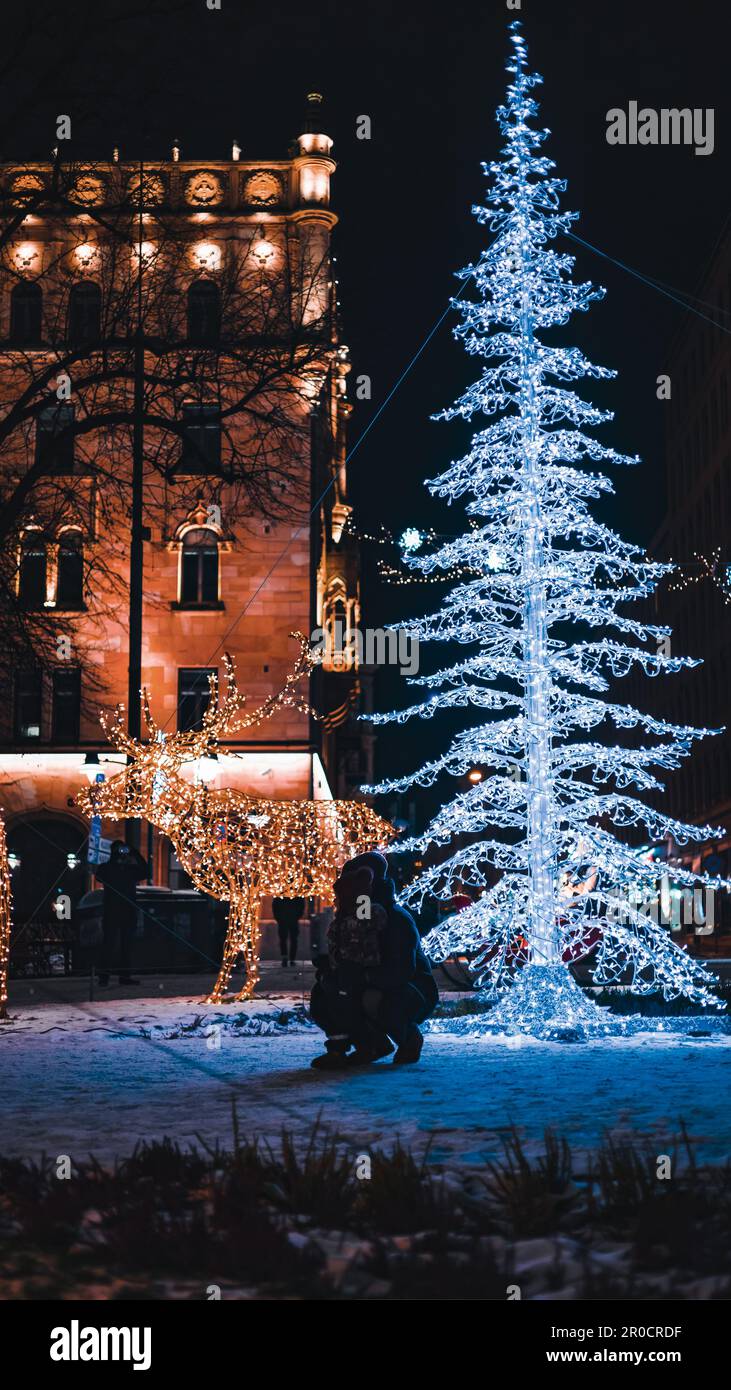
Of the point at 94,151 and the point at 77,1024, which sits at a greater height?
the point at 94,151

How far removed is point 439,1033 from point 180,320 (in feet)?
33.8

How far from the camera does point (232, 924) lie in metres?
17.6

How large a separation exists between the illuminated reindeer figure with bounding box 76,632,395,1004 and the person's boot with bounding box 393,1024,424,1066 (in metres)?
6.26

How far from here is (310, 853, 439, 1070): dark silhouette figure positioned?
11.4 meters

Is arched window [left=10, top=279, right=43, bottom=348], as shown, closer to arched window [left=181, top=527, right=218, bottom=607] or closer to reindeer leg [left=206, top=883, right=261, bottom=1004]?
arched window [left=181, top=527, right=218, bottom=607]

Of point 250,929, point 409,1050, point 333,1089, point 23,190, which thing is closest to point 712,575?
point 250,929

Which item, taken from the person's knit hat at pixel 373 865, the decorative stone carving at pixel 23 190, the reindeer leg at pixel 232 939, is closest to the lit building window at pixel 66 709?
the decorative stone carving at pixel 23 190

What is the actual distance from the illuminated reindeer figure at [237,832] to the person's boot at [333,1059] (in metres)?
6.36

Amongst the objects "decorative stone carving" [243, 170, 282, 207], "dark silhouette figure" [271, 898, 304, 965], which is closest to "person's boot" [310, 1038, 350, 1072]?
"dark silhouette figure" [271, 898, 304, 965]

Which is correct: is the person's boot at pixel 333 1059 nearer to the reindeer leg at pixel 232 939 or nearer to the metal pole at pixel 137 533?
the reindeer leg at pixel 232 939

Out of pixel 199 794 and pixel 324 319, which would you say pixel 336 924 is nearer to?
pixel 199 794

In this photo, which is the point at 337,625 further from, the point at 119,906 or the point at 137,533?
the point at 119,906

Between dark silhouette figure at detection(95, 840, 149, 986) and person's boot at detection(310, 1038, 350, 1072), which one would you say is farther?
dark silhouette figure at detection(95, 840, 149, 986)
